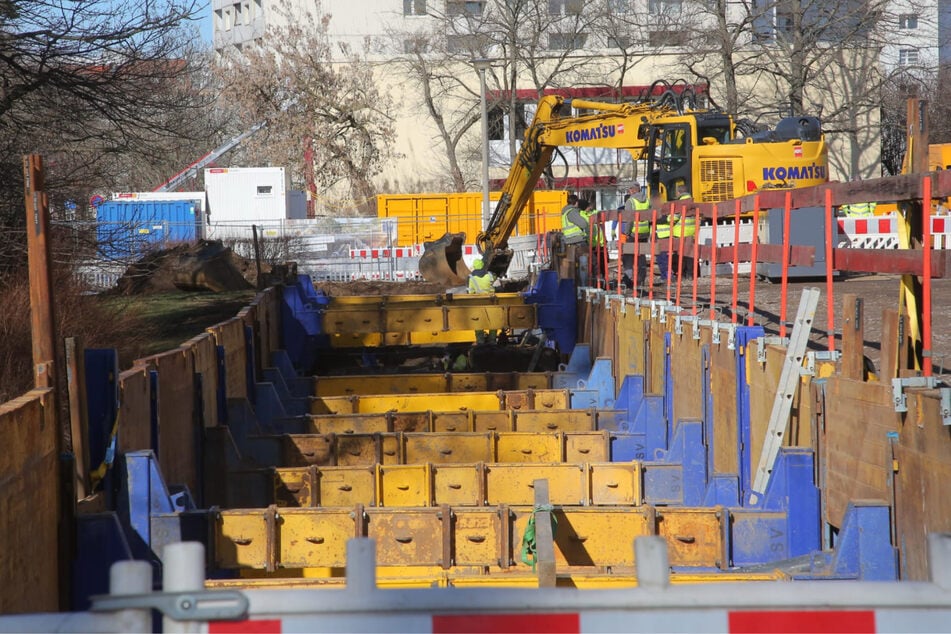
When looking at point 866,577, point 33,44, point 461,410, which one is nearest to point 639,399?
point 461,410

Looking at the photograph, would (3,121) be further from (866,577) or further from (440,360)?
(866,577)

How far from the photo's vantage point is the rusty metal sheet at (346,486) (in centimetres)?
908

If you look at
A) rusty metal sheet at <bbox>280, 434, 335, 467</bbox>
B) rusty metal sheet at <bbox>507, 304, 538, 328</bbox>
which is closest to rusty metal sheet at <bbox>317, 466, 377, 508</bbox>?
rusty metal sheet at <bbox>280, 434, 335, 467</bbox>

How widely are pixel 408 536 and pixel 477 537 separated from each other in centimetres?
41

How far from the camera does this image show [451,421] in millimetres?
11453

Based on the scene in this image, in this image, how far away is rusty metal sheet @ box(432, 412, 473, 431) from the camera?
11.4 m

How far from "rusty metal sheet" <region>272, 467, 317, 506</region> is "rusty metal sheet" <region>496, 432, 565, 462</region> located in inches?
75.1

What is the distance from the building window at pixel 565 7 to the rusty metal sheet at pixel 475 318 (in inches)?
1426

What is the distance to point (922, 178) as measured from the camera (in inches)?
218

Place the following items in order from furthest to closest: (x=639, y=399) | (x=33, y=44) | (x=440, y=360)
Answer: (x=440, y=360) → (x=33, y=44) → (x=639, y=399)

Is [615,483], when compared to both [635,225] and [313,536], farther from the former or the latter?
[635,225]

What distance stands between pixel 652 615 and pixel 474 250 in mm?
31093

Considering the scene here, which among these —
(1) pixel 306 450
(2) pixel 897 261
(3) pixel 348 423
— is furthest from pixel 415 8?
(2) pixel 897 261

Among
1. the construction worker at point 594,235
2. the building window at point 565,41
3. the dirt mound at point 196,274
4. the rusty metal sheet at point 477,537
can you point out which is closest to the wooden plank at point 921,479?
the rusty metal sheet at point 477,537
